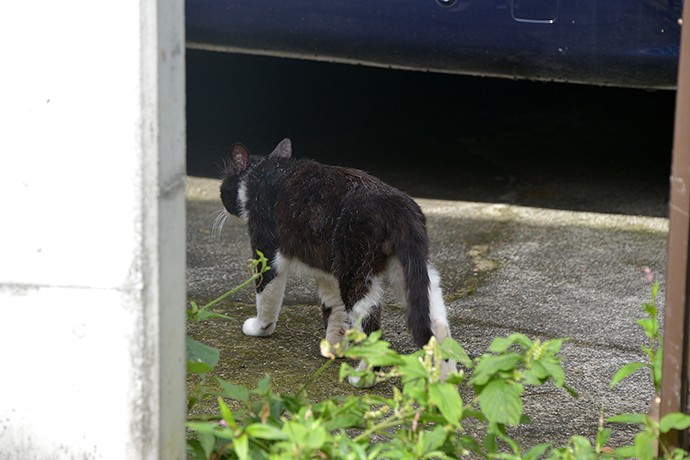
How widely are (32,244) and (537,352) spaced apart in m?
1.28

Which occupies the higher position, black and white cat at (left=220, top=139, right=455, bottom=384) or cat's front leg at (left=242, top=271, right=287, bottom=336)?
black and white cat at (left=220, top=139, right=455, bottom=384)

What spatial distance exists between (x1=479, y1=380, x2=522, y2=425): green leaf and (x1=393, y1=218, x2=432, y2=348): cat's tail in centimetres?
106

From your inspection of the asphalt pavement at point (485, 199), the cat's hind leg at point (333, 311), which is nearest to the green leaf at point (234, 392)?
the asphalt pavement at point (485, 199)

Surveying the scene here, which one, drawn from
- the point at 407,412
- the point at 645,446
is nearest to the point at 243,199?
the point at 407,412

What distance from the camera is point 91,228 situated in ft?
8.37

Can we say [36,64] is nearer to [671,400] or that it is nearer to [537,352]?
[537,352]

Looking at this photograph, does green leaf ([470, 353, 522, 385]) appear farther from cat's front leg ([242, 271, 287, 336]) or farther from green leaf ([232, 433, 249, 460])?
cat's front leg ([242, 271, 287, 336])

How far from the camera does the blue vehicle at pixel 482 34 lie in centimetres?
527

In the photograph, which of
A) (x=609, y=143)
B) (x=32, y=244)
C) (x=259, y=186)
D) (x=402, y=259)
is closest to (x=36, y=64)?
(x=32, y=244)

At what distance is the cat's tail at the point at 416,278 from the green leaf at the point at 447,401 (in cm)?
115

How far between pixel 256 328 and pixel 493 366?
1919mm

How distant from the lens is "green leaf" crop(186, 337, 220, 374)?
2922mm

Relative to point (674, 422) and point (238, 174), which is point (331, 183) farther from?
point (674, 422)

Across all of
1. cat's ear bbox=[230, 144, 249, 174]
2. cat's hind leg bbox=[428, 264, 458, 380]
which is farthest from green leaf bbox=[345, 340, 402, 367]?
cat's ear bbox=[230, 144, 249, 174]
